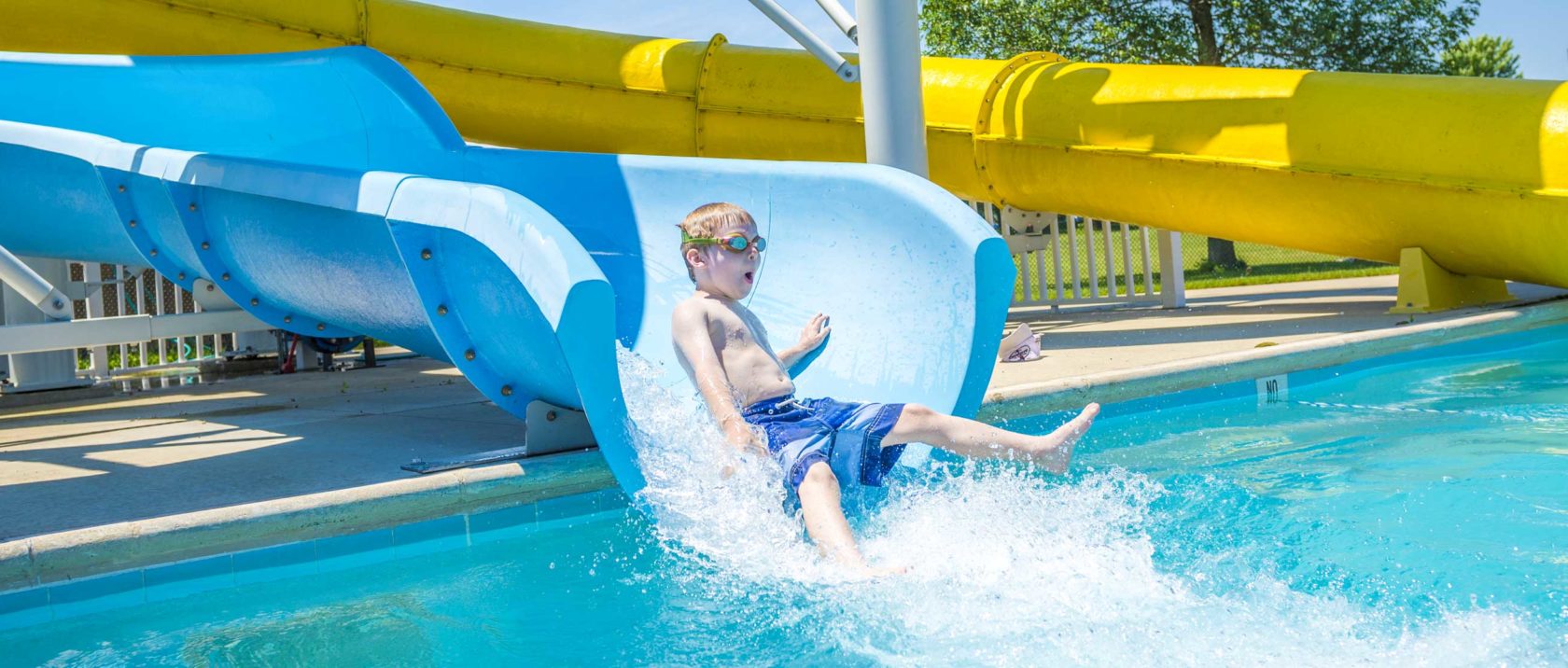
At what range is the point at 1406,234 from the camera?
7.06 metres

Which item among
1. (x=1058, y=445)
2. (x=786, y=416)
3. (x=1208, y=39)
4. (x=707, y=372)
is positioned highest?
(x=1208, y=39)

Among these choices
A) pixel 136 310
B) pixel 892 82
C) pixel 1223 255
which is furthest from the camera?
pixel 1223 255

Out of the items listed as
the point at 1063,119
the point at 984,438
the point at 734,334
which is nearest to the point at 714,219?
the point at 734,334

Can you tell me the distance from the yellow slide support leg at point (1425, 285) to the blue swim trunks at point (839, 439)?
17.4ft

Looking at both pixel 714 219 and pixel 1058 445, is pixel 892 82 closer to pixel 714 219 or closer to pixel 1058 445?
pixel 714 219

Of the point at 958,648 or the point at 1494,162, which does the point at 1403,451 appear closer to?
the point at 958,648

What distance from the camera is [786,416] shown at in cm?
311

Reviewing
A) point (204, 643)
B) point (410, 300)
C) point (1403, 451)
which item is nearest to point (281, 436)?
point (410, 300)

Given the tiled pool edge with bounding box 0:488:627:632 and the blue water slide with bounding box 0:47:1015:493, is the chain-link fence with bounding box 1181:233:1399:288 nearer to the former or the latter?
the blue water slide with bounding box 0:47:1015:493

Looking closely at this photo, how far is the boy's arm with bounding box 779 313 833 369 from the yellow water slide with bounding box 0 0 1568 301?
12.7ft

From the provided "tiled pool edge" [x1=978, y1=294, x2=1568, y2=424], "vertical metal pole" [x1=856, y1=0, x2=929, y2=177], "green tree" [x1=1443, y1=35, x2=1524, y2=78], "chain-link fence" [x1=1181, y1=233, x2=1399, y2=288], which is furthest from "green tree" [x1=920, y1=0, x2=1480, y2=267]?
"green tree" [x1=1443, y1=35, x2=1524, y2=78]

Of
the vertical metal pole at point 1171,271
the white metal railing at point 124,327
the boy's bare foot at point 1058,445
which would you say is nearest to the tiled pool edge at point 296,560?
the boy's bare foot at point 1058,445

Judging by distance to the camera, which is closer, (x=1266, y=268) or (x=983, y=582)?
(x=983, y=582)

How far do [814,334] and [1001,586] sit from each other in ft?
4.45
